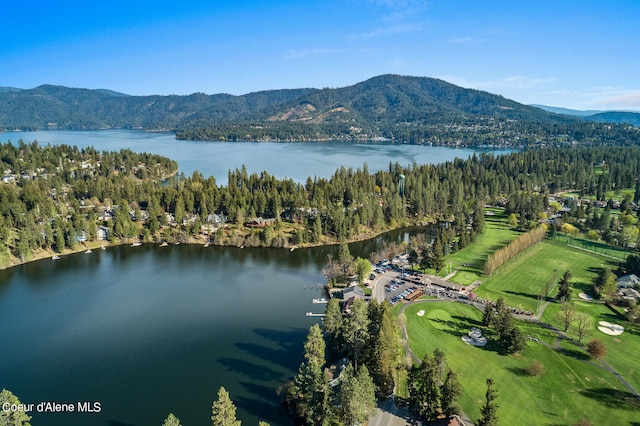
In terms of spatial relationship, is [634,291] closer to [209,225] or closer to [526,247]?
[526,247]

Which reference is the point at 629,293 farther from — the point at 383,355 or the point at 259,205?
the point at 259,205

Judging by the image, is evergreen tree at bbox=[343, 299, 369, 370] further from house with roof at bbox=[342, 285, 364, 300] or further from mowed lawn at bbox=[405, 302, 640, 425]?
house with roof at bbox=[342, 285, 364, 300]

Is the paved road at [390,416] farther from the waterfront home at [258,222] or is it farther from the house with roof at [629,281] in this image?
the waterfront home at [258,222]

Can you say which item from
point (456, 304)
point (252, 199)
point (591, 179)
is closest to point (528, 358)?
point (456, 304)

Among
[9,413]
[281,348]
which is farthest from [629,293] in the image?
[9,413]

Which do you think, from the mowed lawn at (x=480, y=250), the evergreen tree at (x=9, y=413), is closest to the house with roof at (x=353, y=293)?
the mowed lawn at (x=480, y=250)

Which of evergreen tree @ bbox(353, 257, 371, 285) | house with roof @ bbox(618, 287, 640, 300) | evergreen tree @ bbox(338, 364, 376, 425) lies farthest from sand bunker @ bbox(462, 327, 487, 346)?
house with roof @ bbox(618, 287, 640, 300)
